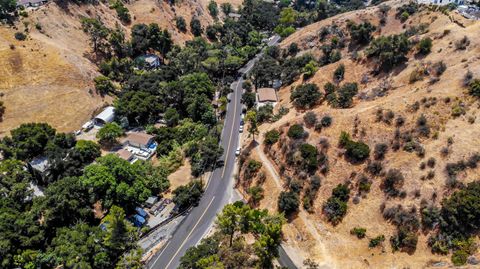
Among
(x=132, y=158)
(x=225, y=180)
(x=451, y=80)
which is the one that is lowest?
(x=225, y=180)

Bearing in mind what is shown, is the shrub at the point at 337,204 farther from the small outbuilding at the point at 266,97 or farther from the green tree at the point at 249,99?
the green tree at the point at 249,99

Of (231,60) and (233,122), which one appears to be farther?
(231,60)

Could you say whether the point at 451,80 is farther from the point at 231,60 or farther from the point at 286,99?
the point at 231,60

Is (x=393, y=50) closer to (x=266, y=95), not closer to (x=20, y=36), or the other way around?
(x=266, y=95)

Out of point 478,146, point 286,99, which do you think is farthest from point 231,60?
point 478,146

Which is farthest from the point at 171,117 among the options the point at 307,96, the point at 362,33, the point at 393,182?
the point at 362,33

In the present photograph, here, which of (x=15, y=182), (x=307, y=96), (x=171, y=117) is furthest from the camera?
(x=171, y=117)

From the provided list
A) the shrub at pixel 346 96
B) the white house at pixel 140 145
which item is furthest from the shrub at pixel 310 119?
the white house at pixel 140 145
